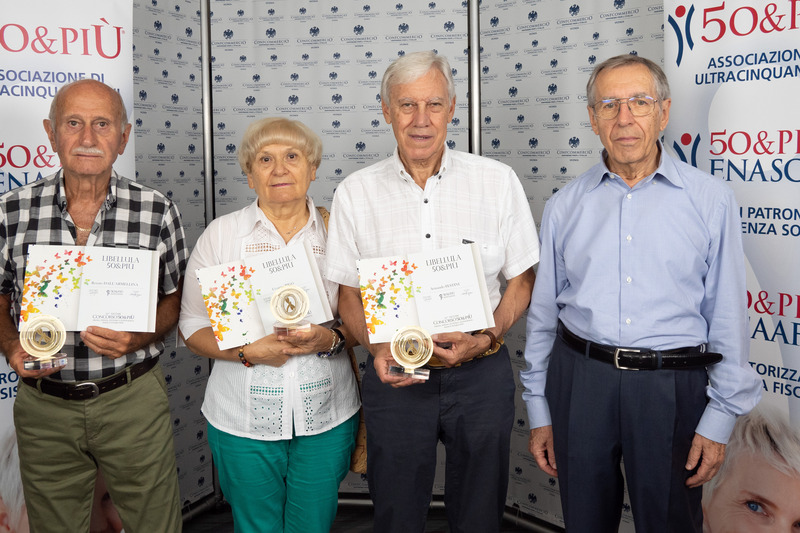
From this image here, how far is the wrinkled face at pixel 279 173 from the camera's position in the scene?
8.09 ft

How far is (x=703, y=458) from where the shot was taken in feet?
7.14

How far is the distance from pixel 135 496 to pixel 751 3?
9.56ft

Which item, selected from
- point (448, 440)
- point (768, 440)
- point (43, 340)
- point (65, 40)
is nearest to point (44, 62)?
point (65, 40)

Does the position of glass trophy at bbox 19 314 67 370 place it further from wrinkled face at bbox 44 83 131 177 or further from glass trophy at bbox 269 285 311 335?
glass trophy at bbox 269 285 311 335

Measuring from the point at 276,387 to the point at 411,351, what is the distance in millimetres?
544

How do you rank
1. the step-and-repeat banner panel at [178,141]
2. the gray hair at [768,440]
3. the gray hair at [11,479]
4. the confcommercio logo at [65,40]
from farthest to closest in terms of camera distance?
the step-and-repeat banner panel at [178,141] < the gray hair at [11,479] < the confcommercio logo at [65,40] < the gray hair at [768,440]

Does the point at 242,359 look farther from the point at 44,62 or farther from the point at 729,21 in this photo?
the point at 729,21

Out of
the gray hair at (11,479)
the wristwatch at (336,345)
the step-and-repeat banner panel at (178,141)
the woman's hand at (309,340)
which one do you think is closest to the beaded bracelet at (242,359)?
the woman's hand at (309,340)

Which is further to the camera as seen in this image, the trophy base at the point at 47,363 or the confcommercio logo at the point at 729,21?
the confcommercio logo at the point at 729,21

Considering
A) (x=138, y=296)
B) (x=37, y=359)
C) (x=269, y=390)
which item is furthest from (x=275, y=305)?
(x=37, y=359)

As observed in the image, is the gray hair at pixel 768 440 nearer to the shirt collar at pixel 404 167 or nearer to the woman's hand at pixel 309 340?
the shirt collar at pixel 404 167

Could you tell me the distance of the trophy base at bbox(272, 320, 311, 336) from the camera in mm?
2291

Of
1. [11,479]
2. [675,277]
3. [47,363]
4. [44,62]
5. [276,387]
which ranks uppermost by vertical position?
[44,62]

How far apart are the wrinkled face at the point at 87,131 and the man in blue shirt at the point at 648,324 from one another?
1.67 meters
